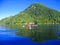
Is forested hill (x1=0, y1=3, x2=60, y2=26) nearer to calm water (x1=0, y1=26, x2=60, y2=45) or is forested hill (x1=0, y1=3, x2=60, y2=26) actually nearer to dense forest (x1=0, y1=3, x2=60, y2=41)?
dense forest (x1=0, y1=3, x2=60, y2=41)

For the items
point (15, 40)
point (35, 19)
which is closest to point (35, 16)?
point (35, 19)

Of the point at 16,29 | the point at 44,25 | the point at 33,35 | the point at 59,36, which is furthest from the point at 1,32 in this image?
the point at 59,36

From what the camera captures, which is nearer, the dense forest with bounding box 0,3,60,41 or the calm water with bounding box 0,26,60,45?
the calm water with bounding box 0,26,60,45

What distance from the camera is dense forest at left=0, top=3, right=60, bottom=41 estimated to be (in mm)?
3662

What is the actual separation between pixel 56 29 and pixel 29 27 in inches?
40.5

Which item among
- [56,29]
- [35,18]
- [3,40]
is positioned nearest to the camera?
[3,40]

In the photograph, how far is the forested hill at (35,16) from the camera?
3711 millimetres

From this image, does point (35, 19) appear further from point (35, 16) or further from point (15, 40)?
point (15, 40)

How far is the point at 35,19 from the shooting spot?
370 cm

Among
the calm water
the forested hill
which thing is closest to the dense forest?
the forested hill

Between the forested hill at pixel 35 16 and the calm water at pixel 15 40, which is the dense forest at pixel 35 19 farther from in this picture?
the calm water at pixel 15 40

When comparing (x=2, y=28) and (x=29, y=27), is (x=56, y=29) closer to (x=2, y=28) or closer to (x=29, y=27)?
(x=29, y=27)

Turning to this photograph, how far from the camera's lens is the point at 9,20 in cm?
398

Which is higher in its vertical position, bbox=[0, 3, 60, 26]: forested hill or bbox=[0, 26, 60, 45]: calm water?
bbox=[0, 3, 60, 26]: forested hill
